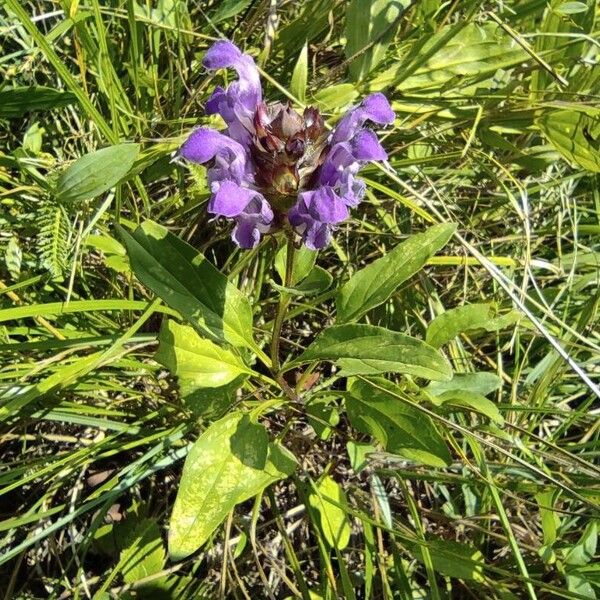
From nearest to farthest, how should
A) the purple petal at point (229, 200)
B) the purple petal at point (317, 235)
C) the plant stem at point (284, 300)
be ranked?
the purple petal at point (229, 200), the purple petal at point (317, 235), the plant stem at point (284, 300)

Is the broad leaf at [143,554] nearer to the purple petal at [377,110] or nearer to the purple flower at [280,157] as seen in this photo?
the purple flower at [280,157]

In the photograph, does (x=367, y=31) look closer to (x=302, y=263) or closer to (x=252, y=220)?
(x=302, y=263)

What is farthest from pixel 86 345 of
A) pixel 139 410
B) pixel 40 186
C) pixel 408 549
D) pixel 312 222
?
pixel 408 549

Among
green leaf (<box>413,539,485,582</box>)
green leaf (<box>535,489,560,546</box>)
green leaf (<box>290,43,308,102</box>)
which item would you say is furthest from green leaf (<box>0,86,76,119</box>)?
green leaf (<box>535,489,560,546</box>)

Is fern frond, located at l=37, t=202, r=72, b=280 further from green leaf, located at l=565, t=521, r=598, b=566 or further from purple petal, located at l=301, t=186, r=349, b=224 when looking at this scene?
green leaf, located at l=565, t=521, r=598, b=566

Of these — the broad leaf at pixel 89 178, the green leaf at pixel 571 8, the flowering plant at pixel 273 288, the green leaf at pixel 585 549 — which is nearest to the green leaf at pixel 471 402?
the flowering plant at pixel 273 288

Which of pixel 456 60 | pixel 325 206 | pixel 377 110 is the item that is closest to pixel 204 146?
pixel 325 206
